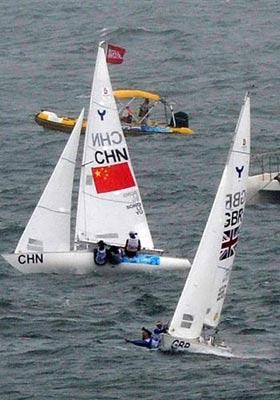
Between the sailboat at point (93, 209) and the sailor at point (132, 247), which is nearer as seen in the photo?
the sailboat at point (93, 209)

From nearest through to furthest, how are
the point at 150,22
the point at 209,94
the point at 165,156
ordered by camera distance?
the point at 165,156, the point at 209,94, the point at 150,22

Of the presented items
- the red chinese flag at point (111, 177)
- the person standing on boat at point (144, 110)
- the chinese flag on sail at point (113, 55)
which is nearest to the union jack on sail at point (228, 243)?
the red chinese flag at point (111, 177)

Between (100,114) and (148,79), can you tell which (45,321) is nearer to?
(100,114)

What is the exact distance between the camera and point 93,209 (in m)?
71.0

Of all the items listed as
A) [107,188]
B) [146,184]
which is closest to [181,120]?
[146,184]

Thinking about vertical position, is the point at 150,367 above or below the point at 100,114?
below

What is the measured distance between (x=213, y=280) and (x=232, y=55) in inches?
2165

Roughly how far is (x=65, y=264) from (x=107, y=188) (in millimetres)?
3915

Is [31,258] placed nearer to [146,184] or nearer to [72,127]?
[146,184]

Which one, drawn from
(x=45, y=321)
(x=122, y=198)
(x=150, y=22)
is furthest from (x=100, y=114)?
(x=150, y=22)

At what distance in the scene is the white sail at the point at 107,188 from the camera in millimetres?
70250

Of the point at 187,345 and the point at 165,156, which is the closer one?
the point at 187,345

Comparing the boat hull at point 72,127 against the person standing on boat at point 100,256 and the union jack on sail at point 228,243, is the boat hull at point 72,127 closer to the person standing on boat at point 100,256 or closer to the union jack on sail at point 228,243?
the person standing on boat at point 100,256

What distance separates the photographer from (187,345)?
192 ft
